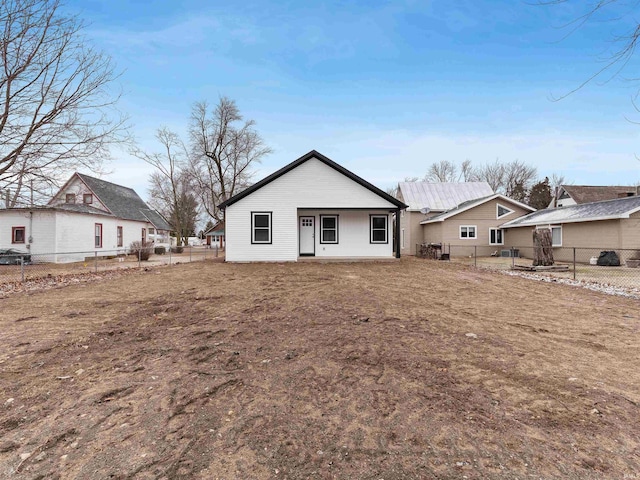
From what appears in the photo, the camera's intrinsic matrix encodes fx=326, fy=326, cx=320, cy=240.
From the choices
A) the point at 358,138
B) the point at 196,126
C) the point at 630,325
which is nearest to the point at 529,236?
the point at 358,138

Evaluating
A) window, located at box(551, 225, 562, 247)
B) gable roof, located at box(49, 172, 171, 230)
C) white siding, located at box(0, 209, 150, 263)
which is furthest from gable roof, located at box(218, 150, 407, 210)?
gable roof, located at box(49, 172, 171, 230)

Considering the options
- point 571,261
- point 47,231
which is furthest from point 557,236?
point 47,231

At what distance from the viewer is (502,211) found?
25109 mm

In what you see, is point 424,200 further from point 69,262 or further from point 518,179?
point 518,179

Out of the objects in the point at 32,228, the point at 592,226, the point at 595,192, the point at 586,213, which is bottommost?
the point at 592,226

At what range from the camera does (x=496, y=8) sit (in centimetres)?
471

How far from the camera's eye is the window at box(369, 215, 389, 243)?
17.7m

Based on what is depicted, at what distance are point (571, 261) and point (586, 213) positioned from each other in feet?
9.74

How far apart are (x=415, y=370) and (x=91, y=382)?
3432 millimetres

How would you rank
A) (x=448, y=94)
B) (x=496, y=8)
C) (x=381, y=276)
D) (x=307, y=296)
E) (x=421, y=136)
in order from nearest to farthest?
(x=496, y=8)
(x=307, y=296)
(x=381, y=276)
(x=448, y=94)
(x=421, y=136)

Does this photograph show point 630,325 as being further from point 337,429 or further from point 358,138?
point 358,138

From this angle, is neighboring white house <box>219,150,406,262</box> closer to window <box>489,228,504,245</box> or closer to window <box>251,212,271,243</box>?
window <box>251,212,271,243</box>

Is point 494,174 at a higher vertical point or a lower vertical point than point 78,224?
higher

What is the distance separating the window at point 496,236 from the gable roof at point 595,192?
61.7 feet
